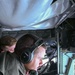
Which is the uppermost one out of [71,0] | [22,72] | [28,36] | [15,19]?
[71,0]

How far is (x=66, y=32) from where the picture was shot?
113 inches

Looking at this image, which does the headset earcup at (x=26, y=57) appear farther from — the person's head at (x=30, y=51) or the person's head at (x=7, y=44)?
the person's head at (x=7, y=44)

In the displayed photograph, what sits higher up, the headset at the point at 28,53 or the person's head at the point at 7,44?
the person's head at the point at 7,44

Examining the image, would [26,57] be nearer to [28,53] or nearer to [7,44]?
[28,53]

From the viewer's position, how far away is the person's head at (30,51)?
4.25ft

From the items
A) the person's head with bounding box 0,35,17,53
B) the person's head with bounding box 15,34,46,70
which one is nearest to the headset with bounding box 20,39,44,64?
the person's head with bounding box 15,34,46,70

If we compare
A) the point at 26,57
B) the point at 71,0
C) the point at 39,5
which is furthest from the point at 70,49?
the point at 26,57

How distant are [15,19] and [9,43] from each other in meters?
0.51

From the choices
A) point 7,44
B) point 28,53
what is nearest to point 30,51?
point 28,53

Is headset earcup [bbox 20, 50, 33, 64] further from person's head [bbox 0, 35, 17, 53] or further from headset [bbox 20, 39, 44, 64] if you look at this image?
person's head [bbox 0, 35, 17, 53]

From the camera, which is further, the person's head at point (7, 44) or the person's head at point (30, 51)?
the person's head at point (7, 44)

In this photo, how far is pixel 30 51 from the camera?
1288 millimetres

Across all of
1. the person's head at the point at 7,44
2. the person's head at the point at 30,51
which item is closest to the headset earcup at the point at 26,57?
the person's head at the point at 30,51

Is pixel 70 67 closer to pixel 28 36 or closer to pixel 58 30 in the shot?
pixel 58 30
